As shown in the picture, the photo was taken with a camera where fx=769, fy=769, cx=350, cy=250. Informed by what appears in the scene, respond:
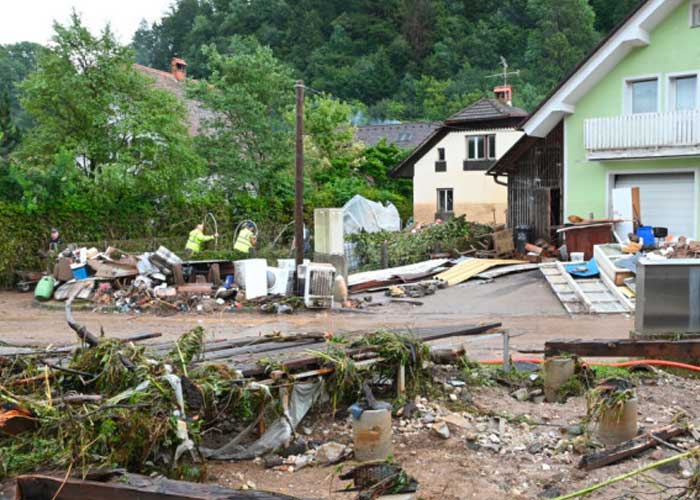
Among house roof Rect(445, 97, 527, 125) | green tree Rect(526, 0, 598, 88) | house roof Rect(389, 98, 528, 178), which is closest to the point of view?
house roof Rect(445, 97, 527, 125)

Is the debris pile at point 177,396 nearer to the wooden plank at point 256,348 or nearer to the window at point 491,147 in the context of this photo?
the wooden plank at point 256,348

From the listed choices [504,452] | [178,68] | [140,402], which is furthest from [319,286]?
[178,68]

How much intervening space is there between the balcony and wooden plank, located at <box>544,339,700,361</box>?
12263 millimetres

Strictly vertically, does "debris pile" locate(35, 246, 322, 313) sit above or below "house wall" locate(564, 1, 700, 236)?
below

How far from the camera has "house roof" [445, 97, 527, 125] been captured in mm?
38531

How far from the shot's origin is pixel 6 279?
23578mm

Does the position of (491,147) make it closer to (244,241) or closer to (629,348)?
(244,241)

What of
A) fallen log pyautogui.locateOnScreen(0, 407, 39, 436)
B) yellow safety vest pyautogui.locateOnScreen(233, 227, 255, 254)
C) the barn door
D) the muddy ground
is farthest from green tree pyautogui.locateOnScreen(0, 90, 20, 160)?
fallen log pyautogui.locateOnScreen(0, 407, 39, 436)

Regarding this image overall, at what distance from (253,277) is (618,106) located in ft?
40.2

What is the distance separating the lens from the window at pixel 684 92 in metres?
21.8

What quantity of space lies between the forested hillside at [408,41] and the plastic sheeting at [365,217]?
4122cm

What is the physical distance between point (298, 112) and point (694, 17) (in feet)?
37.8

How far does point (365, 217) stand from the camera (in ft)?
105

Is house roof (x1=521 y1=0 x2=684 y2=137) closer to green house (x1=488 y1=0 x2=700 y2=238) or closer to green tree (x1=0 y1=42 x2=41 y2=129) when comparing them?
green house (x1=488 y1=0 x2=700 y2=238)
